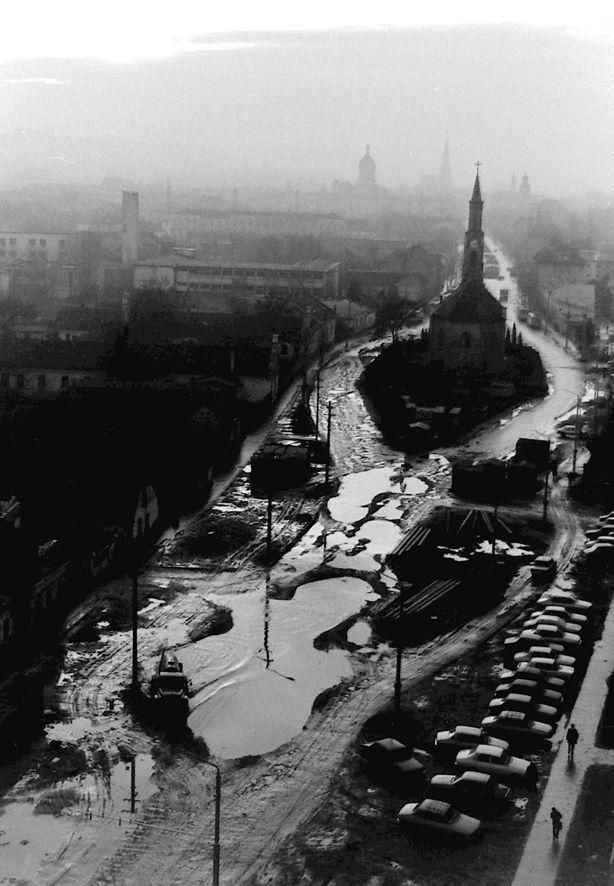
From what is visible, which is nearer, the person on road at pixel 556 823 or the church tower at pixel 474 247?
the person on road at pixel 556 823

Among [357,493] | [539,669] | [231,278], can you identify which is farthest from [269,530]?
[231,278]

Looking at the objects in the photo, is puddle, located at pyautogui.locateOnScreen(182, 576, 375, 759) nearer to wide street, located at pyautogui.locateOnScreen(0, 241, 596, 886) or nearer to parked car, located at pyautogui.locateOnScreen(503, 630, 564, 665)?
wide street, located at pyautogui.locateOnScreen(0, 241, 596, 886)

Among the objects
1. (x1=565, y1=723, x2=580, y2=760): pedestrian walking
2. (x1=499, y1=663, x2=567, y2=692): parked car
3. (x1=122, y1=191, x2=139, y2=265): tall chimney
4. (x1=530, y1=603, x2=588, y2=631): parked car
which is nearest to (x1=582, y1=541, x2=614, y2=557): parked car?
(x1=530, y1=603, x2=588, y2=631): parked car

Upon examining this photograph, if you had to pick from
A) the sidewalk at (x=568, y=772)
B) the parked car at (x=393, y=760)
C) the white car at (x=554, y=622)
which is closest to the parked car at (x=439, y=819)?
the sidewalk at (x=568, y=772)

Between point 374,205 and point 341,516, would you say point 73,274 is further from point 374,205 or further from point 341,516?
point 374,205

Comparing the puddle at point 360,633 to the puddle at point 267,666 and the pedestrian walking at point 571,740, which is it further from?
the pedestrian walking at point 571,740
